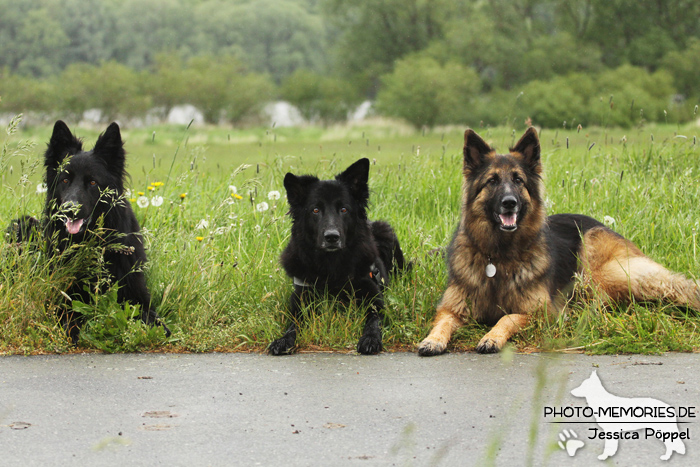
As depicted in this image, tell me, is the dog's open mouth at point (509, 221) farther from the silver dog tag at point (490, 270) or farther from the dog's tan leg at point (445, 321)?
the dog's tan leg at point (445, 321)

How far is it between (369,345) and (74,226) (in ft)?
7.58

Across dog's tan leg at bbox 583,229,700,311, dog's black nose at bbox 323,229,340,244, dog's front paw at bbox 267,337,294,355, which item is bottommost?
dog's front paw at bbox 267,337,294,355

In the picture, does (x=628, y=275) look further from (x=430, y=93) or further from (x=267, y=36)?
(x=267, y=36)

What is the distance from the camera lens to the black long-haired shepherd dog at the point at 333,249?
5.04 m

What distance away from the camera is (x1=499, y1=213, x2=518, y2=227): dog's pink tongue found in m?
4.82

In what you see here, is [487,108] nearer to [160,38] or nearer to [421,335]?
[160,38]

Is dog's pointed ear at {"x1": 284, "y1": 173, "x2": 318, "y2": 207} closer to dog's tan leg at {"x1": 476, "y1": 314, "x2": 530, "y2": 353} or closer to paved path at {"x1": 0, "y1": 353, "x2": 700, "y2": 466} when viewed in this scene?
paved path at {"x1": 0, "y1": 353, "x2": 700, "y2": 466}

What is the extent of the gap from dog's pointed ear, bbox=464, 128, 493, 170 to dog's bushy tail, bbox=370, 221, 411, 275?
1.27 m

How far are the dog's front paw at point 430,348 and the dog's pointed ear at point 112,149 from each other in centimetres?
264

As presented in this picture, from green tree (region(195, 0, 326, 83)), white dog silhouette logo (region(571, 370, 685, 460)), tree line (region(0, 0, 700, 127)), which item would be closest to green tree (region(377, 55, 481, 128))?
tree line (region(0, 0, 700, 127))

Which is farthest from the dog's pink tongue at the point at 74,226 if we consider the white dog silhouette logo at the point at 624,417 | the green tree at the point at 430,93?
the green tree at the point at 430,93

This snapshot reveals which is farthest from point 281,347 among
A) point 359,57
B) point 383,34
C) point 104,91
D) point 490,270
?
point 383,34

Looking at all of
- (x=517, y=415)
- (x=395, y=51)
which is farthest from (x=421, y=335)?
(x=395, y=51)

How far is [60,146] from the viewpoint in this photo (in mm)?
4930
